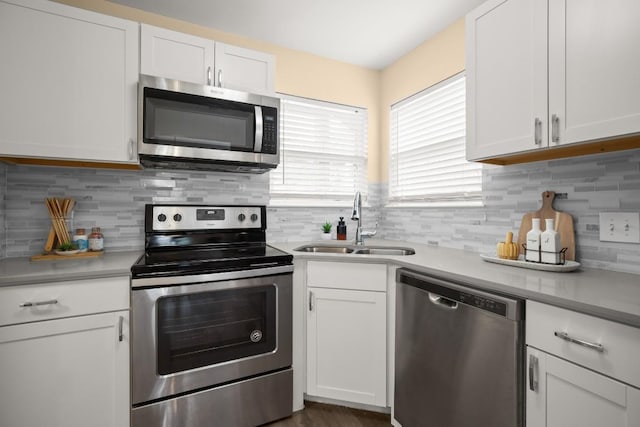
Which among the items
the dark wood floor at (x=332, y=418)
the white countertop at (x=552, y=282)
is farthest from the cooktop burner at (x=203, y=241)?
the dark wood floor at (x=332, y=418)

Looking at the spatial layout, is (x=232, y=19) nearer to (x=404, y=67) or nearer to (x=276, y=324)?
(x=404, y=67)

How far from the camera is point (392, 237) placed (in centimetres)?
274

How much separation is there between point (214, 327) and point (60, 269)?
73cm

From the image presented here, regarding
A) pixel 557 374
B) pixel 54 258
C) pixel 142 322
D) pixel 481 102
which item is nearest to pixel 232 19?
pixel 481 102

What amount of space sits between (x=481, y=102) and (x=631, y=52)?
1.90 feet

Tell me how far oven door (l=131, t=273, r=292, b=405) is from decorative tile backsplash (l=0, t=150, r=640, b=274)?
28.0 inches

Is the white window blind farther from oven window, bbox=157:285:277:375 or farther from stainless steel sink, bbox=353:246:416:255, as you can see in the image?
oven window, bbox=157:285:277:375

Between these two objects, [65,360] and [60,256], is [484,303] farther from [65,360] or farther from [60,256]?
[60,256]

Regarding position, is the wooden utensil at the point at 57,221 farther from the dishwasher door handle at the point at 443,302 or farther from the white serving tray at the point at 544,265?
the white serving tray at the point at 544,265

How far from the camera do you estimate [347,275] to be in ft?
6.00

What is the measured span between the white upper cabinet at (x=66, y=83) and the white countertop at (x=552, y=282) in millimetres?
1456

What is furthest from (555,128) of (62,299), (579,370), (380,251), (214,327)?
(62,299)

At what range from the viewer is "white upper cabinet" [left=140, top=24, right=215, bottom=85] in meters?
1.72

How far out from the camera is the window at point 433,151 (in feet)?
7.03
